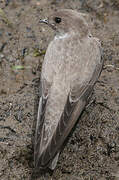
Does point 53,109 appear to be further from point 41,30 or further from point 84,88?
point 41,30

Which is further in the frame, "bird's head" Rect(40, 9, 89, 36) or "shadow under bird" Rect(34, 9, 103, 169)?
"bird's head" Rect(40, 9, 89, 36)

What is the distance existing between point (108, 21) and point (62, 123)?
9.25 feet

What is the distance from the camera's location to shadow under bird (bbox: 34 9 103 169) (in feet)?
14.6

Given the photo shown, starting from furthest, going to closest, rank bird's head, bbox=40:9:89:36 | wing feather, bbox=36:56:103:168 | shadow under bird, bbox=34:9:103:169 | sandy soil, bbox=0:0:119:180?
1. bird's head, bbox=40:9:89:36
2. sandy soil, bbox=0:0:119:180
3. shadow under bird, bbox=34:9:103:169
4. wing feather, bbox=36:56:103:168

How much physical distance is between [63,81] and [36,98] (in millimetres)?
804

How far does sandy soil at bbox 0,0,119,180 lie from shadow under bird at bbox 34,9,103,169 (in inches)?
14.5

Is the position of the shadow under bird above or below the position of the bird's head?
below

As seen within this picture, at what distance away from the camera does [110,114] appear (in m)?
5.15

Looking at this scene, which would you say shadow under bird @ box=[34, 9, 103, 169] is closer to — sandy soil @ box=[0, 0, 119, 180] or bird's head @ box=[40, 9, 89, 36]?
bird's head @ box=[40, 9, 89, 36]

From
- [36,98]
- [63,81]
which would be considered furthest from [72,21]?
[36,98]

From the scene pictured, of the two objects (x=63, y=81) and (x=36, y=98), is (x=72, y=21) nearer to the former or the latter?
(x=63, y=81)

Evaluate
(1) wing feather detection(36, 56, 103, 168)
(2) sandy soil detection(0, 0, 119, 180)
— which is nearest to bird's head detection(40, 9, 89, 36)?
(1) wing feather detection(36, 56, 103, 168)

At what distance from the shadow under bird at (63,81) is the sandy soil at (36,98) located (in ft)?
1.21

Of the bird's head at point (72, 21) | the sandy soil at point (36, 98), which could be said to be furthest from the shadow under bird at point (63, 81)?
the sandy soil at point (36, 98)
